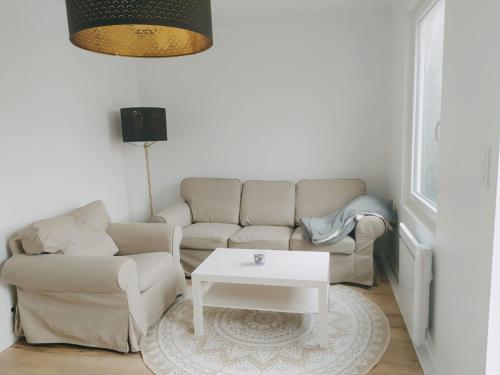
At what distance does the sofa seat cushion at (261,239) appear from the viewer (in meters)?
3.26

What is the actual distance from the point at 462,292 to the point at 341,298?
147cm

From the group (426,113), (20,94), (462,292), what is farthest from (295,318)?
(20,94)

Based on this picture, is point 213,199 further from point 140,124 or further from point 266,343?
point 266,343

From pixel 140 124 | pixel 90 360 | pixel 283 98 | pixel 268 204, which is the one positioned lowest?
pixel 90 360

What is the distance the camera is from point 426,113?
2678 millimetres

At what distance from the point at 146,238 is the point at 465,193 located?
224cm

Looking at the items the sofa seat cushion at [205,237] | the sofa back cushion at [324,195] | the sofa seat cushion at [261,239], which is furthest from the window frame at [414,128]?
the sofa seat cushion at [205,237]

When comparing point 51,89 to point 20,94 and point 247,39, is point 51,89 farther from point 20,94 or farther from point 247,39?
point 247,39

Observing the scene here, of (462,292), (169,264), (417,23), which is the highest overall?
(417,23)

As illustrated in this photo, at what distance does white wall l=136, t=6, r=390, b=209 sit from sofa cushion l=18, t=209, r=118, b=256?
156 cm

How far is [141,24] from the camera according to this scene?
46.1 inches

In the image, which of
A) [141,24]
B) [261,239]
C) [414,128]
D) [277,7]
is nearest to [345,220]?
[261,239]

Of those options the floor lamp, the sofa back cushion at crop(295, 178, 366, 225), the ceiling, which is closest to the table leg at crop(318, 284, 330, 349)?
the sofa back cushion at crop(295, 178, 366, 225)

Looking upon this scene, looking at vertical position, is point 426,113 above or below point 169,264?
above
